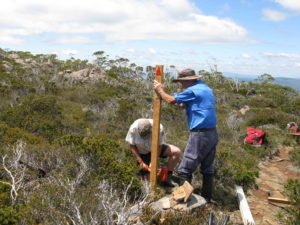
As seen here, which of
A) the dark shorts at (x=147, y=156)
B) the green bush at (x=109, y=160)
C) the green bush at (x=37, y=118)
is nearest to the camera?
the green bush at (x=109, y=160)

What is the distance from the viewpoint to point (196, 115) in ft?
10.5

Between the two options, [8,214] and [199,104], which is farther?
[199,104]

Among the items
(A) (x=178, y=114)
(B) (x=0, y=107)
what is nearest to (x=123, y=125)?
(A) (x=178, y=114)

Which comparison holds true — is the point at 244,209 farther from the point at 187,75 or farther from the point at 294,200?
the point at 187,75

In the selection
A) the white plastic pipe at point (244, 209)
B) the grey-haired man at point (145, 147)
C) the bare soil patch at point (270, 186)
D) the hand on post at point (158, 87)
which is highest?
the hand on post at point (158, 87)

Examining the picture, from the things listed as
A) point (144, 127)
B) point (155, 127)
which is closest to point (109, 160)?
point (144, 127)

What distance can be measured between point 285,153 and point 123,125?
14.1ft

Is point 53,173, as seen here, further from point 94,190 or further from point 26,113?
point 26,113

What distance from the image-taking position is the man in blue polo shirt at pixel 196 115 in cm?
315

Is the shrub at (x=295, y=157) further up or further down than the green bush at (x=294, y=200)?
further down

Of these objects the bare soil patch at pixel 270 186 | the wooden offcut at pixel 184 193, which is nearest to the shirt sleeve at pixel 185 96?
the wooden offcut at pixel 184 193

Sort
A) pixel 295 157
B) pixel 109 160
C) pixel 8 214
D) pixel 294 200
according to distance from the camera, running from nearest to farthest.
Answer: pixel 8 214 → pixel 294 200 → pixel 109 160 → pixel 295 157

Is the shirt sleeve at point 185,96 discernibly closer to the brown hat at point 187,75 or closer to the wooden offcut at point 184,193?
the brown hat at point 187,75

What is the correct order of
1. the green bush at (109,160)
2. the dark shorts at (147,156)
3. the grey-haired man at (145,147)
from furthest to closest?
the dark shorts at (147,156) → the grey-haired man at (145,147) → the green bush at (109,160)
